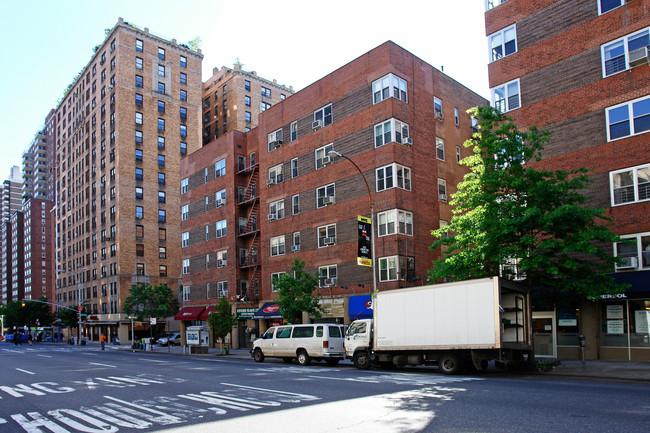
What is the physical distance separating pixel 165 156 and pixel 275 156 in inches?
1698

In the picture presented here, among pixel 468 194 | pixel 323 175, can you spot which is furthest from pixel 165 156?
pixel 468 194

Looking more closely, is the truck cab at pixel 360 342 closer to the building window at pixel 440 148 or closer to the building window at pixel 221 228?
the building window at pixel 440 148

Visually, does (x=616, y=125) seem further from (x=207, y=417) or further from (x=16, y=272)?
(x=16, y=272)

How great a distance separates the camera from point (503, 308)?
18.8 m

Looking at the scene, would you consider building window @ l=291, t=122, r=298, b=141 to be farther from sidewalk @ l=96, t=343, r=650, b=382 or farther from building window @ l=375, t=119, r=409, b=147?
sidewalk @ l=96, t=343, r=650, b=382

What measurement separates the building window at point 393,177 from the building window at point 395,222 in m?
1.66

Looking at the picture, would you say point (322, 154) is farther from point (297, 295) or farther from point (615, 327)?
point (615, 327)

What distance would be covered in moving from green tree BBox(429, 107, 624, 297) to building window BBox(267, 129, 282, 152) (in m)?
22.4

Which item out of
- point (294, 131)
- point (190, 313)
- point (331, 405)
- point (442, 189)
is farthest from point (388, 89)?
point (190, 313)

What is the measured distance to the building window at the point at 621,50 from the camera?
23438mm

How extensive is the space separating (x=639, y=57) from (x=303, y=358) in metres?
21.0

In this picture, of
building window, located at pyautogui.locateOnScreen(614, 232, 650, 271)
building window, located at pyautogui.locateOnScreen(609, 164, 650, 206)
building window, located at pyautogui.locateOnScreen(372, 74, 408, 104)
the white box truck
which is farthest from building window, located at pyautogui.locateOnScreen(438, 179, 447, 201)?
the white box truck

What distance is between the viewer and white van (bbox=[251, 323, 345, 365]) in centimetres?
2509

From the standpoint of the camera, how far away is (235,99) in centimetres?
8344
